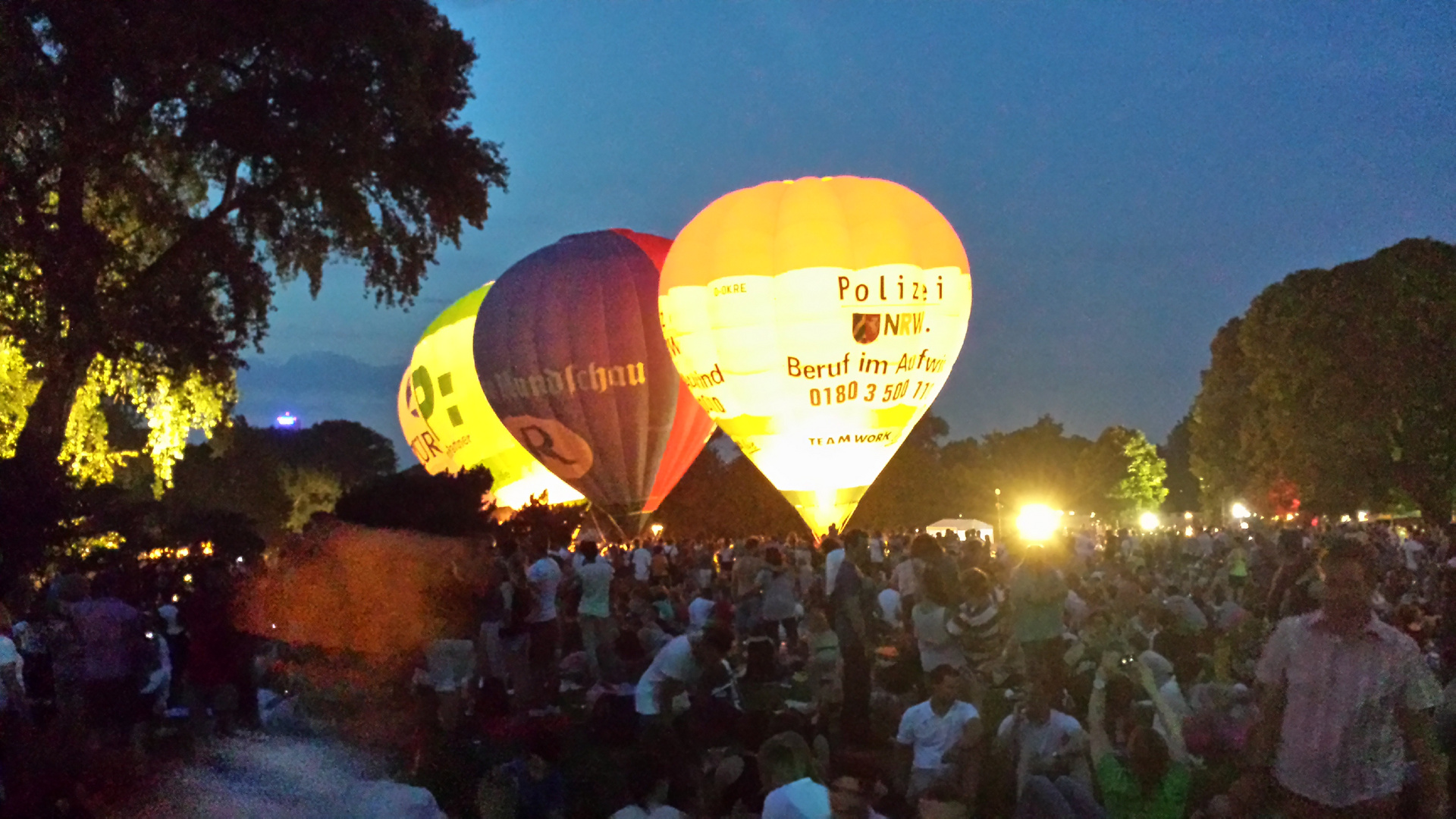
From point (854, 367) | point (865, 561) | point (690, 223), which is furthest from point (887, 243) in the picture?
point (865, 561)

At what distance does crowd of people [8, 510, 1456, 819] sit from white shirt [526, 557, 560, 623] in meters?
0.05

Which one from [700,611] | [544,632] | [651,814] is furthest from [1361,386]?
[651,814]

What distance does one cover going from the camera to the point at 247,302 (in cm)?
1506

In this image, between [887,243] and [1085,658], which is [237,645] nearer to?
[1085,658]

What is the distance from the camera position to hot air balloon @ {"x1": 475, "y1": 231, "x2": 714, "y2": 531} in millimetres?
24000

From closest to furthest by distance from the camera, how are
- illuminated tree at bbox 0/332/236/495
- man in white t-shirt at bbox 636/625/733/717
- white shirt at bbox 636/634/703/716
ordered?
1. man in white t-shirt at bbox 636/625/733/717
2. white shirt at bbox 636/634/703/716
3. illuminated tree at bbox 0/332/236/495

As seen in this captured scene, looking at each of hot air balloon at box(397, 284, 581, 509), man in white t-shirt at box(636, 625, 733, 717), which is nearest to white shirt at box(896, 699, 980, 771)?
man in white t-shirt at box(636, 625, 733, 717)

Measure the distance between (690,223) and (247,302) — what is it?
7982 millimetres

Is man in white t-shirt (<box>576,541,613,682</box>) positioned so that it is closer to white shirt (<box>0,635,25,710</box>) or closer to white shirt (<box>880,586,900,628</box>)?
white shirt (<box>880,586,900,628</box>)

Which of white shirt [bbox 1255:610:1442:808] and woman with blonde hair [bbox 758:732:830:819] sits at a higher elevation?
white shirt [bbox 1255:610:1442:808]

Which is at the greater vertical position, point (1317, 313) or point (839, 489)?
point (1317, 313)

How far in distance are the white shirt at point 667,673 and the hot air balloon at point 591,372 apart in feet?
56.7

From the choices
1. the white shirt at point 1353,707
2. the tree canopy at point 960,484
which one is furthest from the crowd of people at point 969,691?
the tree canopy at point 960,484

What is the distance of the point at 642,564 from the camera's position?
1605 cm
